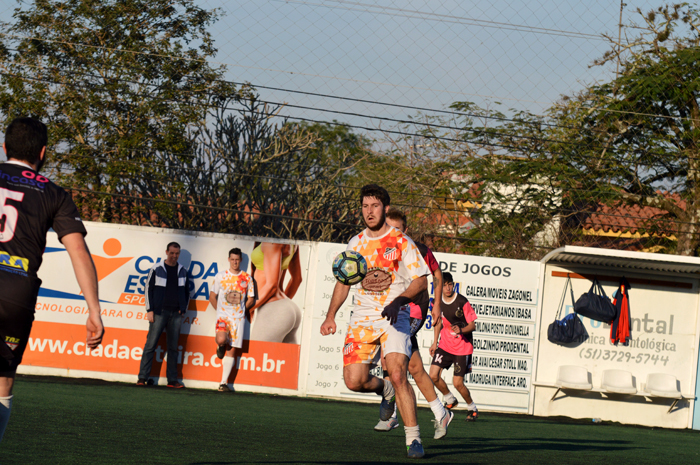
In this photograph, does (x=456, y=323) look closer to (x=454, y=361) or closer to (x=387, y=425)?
(x=454, y=361)

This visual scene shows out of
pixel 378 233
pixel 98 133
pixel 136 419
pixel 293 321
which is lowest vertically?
pixel 136 419

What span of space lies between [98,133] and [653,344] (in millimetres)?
12878

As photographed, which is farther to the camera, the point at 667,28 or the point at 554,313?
the point at 667,28

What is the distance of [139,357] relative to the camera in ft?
39.9

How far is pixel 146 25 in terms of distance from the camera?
19.3 m

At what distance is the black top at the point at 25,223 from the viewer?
3.25 m

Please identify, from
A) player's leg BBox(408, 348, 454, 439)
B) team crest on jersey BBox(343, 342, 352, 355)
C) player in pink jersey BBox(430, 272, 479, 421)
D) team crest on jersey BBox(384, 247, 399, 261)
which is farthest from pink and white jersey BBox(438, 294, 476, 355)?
team crest on jersey BBox(384, 247, 399, 261)

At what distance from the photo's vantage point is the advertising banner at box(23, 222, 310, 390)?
1218 cm

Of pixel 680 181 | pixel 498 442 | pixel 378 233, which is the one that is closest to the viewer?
pixel 378 233

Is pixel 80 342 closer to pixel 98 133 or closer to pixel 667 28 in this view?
pixel 98 133

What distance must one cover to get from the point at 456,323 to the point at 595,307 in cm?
340

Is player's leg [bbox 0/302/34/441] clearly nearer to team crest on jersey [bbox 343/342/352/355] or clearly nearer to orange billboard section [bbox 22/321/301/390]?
team crest on jersey [bbox 343/342/352/355]

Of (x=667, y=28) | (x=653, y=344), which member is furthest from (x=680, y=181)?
(x=653, y=344)

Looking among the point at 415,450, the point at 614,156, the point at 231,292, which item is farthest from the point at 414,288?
the point at 614,156
